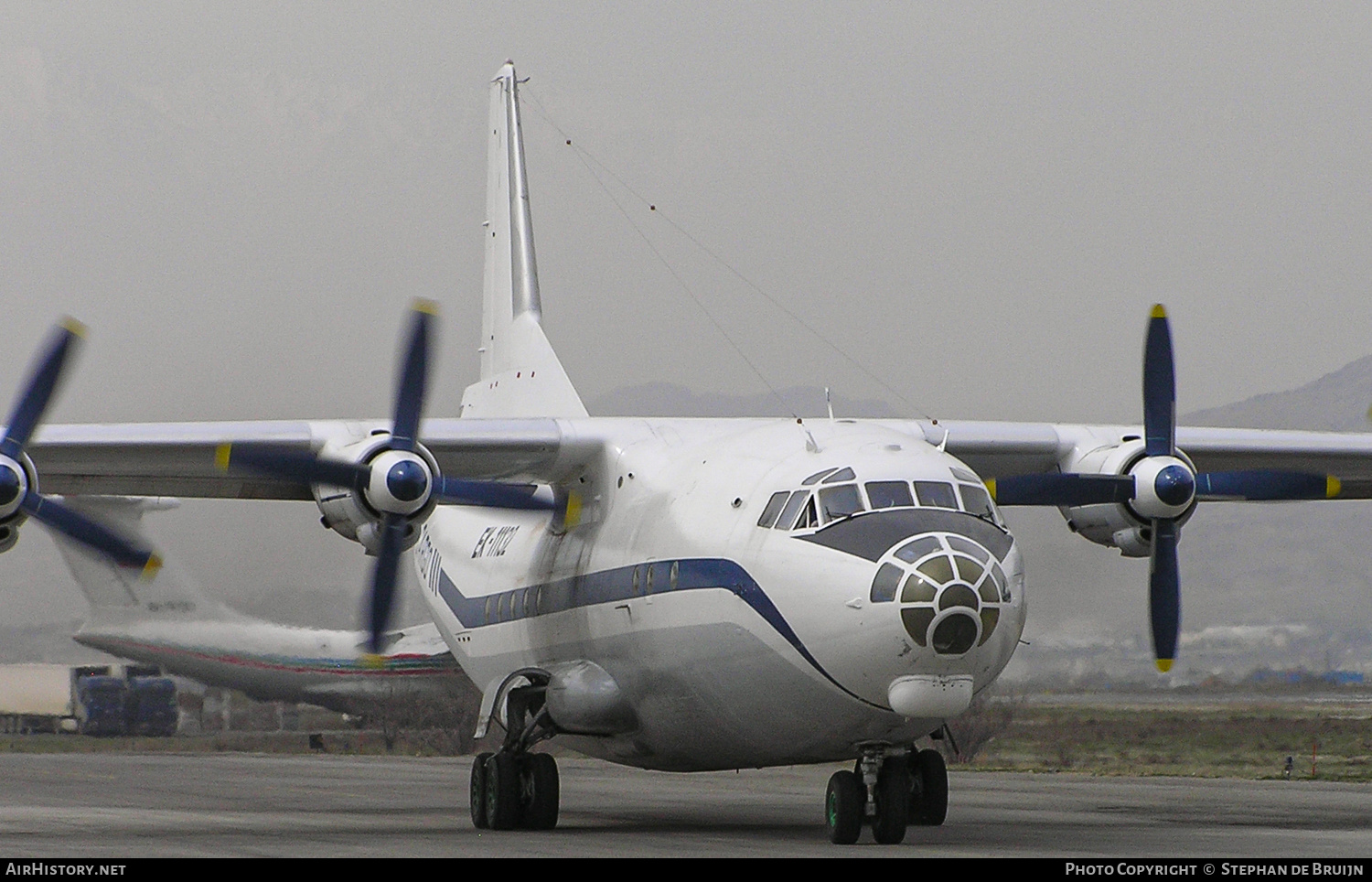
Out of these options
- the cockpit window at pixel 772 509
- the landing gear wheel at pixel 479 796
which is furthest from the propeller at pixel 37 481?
the cockpit window at pixel 772 509

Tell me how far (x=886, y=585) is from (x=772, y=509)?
1766 mm

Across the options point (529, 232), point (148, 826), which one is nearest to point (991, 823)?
point (148, 826)

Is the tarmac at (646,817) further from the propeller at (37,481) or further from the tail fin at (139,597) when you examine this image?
the tail fin at (139,597)

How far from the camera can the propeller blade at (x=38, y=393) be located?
16.7 metres

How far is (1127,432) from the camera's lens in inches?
773

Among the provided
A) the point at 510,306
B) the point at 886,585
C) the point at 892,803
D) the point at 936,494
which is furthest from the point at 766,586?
the point at 510,306

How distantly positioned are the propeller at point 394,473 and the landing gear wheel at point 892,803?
486 centimetres

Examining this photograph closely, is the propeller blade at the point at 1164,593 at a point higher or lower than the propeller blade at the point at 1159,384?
lower

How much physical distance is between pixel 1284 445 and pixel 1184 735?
1395 centimetres

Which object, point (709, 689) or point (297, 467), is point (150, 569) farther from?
point (709, 689)

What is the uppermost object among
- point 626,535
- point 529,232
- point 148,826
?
point 529,232

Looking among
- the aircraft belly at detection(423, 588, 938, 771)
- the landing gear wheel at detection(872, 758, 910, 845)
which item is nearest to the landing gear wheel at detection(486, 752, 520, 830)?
the aircraft belly at detection(423, 588, 938, 771)

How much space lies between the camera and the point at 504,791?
1794 cm
